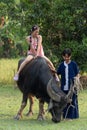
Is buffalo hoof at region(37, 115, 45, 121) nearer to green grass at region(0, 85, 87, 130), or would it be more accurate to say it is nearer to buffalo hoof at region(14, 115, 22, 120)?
green grass at region(0, 85, 87, 130)

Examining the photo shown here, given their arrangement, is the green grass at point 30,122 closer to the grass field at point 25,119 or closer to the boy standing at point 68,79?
the grass field at point 25,119

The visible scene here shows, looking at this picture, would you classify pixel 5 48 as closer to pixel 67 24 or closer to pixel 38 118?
pixel 67 24

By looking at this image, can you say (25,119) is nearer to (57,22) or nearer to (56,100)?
(56,100)

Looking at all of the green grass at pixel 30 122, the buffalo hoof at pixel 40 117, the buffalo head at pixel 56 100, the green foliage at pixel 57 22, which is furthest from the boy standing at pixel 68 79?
the green foliage at pixel 57 22

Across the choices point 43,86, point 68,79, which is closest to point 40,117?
point 43,86

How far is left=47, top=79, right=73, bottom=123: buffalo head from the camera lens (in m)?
9.09

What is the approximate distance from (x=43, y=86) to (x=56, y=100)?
0.59 meters

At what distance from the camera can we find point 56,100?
9.11m

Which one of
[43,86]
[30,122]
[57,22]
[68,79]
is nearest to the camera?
[30,122]

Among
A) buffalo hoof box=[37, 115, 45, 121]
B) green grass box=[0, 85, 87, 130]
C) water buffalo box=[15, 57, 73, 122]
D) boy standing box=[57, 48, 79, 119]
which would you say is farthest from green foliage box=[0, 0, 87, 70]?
buffalo hoof box=[37, 115, 45, 121]

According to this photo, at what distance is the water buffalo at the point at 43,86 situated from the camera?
9172mm

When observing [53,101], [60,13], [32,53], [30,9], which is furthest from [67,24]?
[53,101]

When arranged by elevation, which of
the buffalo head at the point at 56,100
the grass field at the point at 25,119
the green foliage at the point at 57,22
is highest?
the green foliage at the point at 57,22

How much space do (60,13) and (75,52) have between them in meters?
1.46
